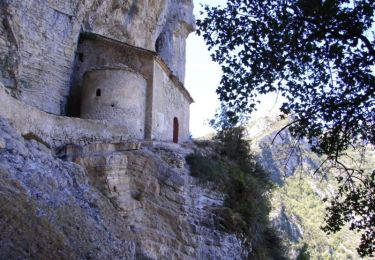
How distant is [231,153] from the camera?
81.5 ft

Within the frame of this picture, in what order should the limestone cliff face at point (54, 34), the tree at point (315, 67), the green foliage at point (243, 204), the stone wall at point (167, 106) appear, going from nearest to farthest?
the tree at point (315, 67)
the green foliage at point (243, 204)
the limestone cliff face at point (54, 34)
the stone wall at point (167, 106)

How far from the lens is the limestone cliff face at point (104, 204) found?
10172 mm

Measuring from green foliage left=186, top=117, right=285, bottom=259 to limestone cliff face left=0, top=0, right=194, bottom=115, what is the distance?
7.12 meters

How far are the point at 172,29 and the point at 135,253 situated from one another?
63.5 feet

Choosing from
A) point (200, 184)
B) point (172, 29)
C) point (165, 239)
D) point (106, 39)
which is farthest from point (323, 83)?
point (172, 29)

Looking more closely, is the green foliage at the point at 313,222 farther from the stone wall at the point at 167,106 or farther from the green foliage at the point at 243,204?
the green foliage at the point at 243,204

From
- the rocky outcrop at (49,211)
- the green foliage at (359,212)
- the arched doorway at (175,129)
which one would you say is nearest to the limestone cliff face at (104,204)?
the rocky outcrop at (49,211)

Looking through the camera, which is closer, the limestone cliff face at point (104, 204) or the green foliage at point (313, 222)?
the limestone cliff face at point (104, 204)

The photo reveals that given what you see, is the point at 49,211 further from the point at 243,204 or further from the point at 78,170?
the point at 243,204

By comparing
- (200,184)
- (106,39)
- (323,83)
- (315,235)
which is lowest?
(315,235)

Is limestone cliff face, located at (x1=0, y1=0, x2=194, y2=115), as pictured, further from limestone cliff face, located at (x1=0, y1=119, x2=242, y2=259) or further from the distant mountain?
the distant mountain

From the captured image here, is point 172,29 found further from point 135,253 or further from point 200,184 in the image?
point 135,253

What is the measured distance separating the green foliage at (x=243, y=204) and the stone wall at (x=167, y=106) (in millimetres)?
3190

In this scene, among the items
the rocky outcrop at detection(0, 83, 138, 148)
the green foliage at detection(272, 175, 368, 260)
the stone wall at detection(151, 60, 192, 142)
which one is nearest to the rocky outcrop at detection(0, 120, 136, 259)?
Result: the rocky outcrop at detection(0, 83, 138, 148)
